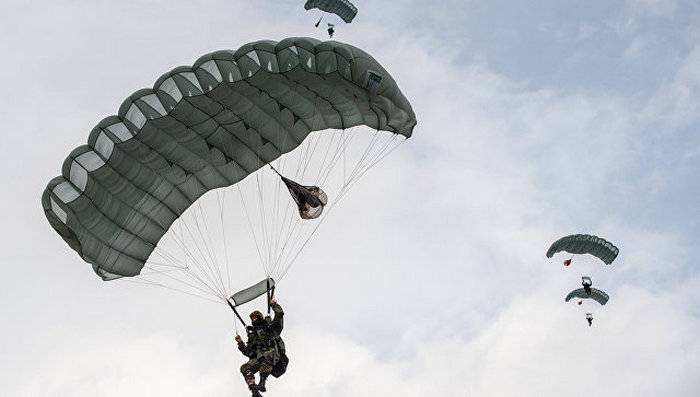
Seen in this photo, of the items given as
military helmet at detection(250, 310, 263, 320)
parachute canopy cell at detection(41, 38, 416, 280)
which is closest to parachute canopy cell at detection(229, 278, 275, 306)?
military helmet at detection(250, 310, 263, 320)

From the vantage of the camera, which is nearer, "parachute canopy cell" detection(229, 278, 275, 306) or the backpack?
the backpack

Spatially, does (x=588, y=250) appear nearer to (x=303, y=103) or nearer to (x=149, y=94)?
(x=303, y=103)

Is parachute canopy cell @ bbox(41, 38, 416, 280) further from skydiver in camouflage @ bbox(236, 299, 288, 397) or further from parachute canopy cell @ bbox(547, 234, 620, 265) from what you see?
parachute canopy cell @ bbox(547, 234, 620, 265)

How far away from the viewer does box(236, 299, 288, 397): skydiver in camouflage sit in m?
22.9

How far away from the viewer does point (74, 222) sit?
77.3 ft

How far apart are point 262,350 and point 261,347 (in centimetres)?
7

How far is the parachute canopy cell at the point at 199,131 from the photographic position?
2227cm

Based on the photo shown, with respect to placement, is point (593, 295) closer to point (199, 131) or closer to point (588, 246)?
point (588, 246)

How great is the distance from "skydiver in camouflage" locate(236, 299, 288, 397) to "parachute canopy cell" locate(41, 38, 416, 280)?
A: 3.98 m

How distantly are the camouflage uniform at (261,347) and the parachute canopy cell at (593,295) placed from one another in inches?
892

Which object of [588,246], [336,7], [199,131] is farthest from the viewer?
[588,246]

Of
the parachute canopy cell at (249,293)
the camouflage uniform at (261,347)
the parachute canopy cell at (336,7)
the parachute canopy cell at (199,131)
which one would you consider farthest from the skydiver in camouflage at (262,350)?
the parachute canopy cell at (336,7)

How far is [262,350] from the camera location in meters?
23.0

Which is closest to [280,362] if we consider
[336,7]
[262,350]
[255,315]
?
[262,350]
